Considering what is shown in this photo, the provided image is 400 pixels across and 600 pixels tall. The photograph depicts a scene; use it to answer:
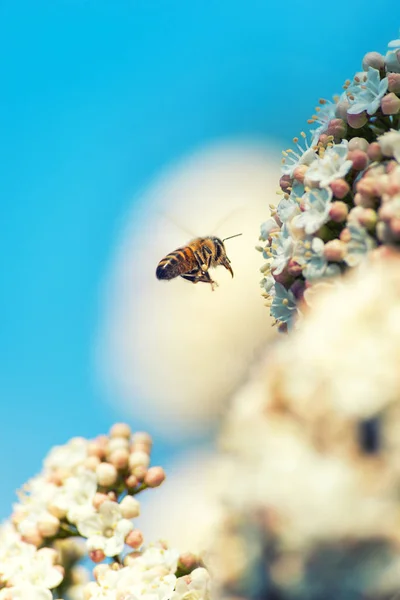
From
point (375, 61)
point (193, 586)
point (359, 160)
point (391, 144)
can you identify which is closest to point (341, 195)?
point (359, 160)

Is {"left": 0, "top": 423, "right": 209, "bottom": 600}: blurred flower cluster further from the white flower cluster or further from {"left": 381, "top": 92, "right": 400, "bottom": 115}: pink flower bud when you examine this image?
{"left": 381, "top": 92, "right": 400, "bottom": 115}: pink flower bud

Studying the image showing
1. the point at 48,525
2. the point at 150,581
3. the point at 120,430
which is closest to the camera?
the point at 150,581

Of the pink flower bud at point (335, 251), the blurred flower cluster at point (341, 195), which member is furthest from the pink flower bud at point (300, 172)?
the pink flower bud at point (335, 251)

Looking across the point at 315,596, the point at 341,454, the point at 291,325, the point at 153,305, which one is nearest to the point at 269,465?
the point at 341,454

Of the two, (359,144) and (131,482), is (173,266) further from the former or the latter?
(359,144)

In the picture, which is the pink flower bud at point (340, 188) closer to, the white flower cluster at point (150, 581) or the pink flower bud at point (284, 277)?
the pink flower bud at point (284, 277)

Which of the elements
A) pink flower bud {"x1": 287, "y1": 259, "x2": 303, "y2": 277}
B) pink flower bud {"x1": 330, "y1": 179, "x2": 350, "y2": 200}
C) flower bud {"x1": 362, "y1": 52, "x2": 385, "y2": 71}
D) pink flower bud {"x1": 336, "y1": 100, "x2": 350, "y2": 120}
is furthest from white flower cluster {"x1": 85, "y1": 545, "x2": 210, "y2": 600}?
flower bud {"x1": 362, "y1": 52, "x2": 385, "y2": 71}
